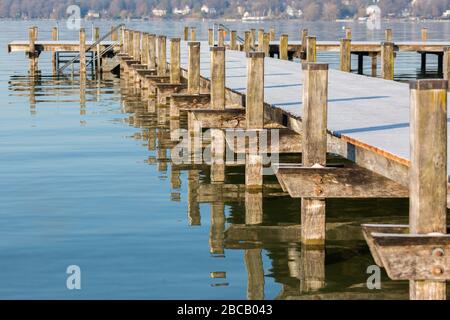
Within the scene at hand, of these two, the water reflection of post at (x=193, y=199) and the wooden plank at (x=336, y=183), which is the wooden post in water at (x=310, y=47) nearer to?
the water reflection of post at (x=193, y=199)

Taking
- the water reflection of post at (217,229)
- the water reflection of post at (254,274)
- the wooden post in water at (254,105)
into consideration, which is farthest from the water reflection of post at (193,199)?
the water reflection of post at (254,274)

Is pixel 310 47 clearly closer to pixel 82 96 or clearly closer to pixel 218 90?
pixel 82 96

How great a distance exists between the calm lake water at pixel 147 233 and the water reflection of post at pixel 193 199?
0.02m

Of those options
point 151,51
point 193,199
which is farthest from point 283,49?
point 193,199

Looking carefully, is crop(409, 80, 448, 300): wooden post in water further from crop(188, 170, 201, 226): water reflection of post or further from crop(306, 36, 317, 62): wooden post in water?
crop(306, 36, 317, 62): wooden post in water

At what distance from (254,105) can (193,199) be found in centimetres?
174

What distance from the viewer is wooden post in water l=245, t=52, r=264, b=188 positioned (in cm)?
1530

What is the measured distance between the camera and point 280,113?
1516 cm

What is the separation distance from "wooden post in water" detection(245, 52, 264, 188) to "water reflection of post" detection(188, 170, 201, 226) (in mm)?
842

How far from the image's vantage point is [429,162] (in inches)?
331

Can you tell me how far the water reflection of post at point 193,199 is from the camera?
14.8 m

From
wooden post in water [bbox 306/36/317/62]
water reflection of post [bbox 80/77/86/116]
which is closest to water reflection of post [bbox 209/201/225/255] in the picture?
wooden post in water [bbox 306/36/317/62]

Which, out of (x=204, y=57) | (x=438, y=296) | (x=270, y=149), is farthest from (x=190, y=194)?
(x=204, y=57)
